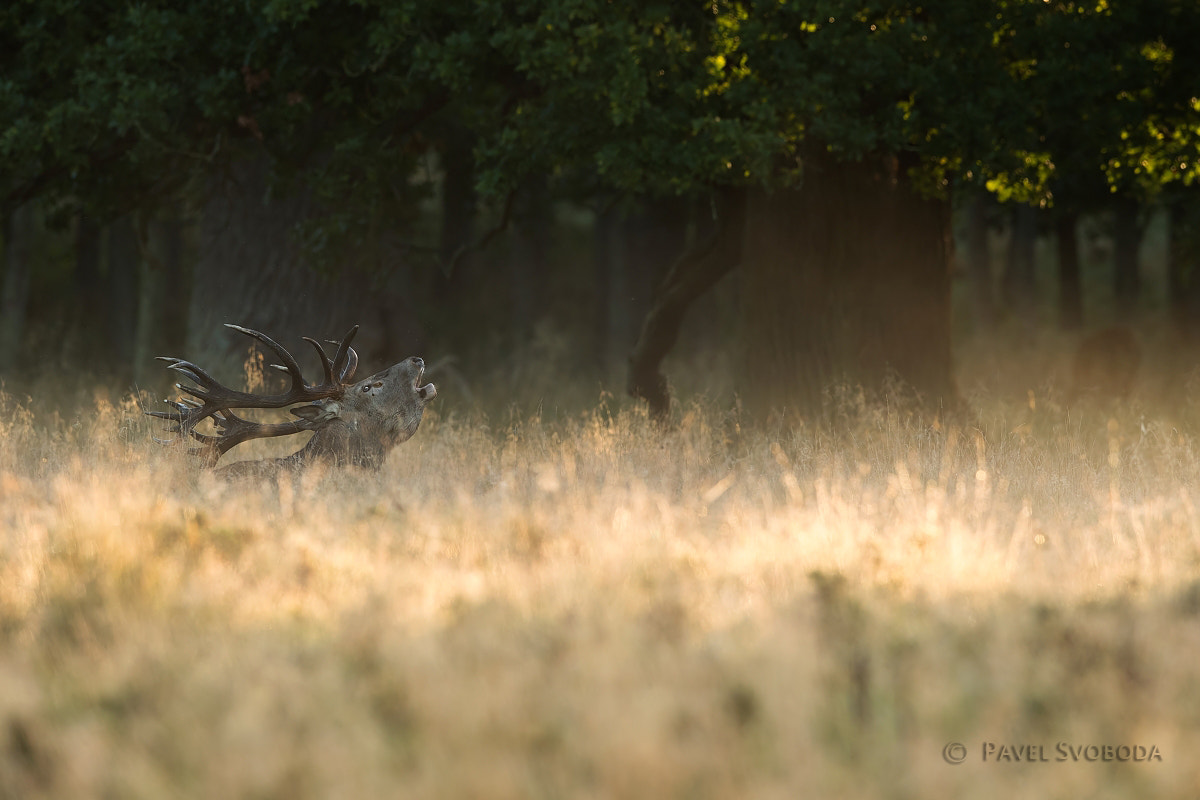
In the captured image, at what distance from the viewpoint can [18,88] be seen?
11.6 metres

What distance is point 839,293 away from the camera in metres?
11.0

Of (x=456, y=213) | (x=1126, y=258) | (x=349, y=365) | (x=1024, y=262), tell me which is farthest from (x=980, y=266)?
(x=349, y=365)

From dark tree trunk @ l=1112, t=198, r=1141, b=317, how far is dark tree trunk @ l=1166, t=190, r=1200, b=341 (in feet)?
2.37

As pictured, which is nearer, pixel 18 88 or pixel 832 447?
pixel 832 447

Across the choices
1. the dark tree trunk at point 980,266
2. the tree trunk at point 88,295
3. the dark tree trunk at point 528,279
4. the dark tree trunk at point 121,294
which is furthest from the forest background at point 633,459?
the dark tree trunk at point 528,279

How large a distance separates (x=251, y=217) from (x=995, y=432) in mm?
8741

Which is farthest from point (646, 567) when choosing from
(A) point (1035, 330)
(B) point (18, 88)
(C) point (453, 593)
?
(A) point (1035, 330)

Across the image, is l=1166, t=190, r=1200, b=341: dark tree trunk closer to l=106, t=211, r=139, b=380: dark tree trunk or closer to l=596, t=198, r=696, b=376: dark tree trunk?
l=596, t=198, r=696, b=376: dark tree trunk

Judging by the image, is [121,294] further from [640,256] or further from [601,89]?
[601,89]

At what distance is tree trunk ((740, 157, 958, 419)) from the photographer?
1099cm

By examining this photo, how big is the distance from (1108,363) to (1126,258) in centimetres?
985

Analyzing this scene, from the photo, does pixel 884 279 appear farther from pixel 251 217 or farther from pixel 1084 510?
pixel 251 217

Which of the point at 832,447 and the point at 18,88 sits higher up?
the point at 18,88

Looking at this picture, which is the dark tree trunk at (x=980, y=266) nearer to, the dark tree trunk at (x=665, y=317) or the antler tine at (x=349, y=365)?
the dark tree trunk at (x=665, y=317)
